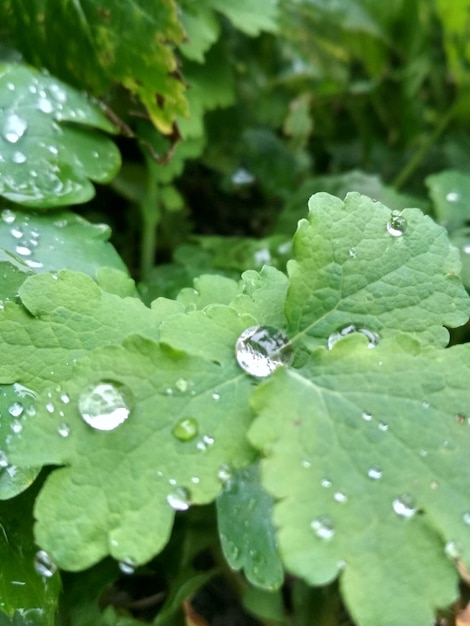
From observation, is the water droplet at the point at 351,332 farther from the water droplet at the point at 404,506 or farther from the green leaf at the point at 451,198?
the green leaf at the point at 451,198

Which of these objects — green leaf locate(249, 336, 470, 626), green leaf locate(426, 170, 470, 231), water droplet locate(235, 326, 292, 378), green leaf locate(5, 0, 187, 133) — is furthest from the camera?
green leaf locate(426, 170, 470, 231)

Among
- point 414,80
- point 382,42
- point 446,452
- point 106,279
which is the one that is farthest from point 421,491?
point 382,42

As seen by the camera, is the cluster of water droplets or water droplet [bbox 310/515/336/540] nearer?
water droplet [bbox 310/515/336/540]

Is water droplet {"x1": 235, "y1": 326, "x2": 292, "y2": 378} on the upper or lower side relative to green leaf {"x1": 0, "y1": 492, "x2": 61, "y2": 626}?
upper

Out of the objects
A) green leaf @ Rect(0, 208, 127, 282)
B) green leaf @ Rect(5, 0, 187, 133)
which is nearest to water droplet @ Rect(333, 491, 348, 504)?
green leaf @ Rect(0, 208, 127, 282)

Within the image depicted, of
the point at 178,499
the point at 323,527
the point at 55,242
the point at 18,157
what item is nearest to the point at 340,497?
the point at 323,527

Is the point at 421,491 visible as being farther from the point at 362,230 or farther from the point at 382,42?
the point at 382,42

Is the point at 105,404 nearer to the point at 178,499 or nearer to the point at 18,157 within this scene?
the point at 178,499

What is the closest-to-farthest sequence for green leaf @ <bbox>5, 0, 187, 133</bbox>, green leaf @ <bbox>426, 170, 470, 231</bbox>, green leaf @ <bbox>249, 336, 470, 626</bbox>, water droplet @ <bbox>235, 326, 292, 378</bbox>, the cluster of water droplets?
green leaf @ <bbox>249, 336, 470, 626</bbox> → water droplet @ <bbox>235, 326, 292, 378</bbox> → the cluster of water droplets → green leaf @ <bbox>5, 0, 187, 133</bbox> → green leaf @ <bbox>426, 170, 470, 231</bbox>

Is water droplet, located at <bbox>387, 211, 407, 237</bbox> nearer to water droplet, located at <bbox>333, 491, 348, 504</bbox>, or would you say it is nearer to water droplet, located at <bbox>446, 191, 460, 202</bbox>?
water droplet, located at <bbox>333, 491, 348, 504</bbox>
